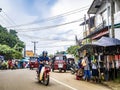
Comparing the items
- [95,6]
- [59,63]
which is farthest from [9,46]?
[95,6]

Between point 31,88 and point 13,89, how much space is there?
0.97 meters

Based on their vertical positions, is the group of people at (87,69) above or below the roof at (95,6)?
below

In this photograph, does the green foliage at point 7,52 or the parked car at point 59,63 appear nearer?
the parked car at point 59,63

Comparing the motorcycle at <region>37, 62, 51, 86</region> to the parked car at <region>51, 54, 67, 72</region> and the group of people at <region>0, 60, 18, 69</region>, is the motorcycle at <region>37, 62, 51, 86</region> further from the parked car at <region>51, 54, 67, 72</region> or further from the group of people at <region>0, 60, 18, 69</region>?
the group of people at <region>0, 60, 18, 69</region>

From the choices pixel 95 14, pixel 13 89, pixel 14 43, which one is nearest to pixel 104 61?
pixel 13 89

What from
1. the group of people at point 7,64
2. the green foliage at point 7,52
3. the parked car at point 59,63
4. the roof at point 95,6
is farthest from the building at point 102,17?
the green foliage at point 7,52

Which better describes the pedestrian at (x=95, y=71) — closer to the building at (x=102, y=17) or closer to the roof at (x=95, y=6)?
the building at (x=102, y=17)

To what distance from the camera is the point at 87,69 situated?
22.3 meters

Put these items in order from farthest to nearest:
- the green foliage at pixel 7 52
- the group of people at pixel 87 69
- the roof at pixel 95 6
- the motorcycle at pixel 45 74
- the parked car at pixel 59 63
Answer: the green foliage at pixel 7 52 < the parked car at pixel 59 63 < the roof at pixel 95 6 < the group of people at pixel 87 69 < the motorcycle at pixel 45 74

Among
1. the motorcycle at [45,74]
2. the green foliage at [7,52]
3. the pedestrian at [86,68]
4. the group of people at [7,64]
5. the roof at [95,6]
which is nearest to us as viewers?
the motorcycle at [45,74]

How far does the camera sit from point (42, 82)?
766 inches

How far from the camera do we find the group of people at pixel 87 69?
2138 cm

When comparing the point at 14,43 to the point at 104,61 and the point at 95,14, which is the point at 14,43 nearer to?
the point at 95,14

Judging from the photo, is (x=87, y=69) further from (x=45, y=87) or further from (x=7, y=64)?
(x=7, y=64)
